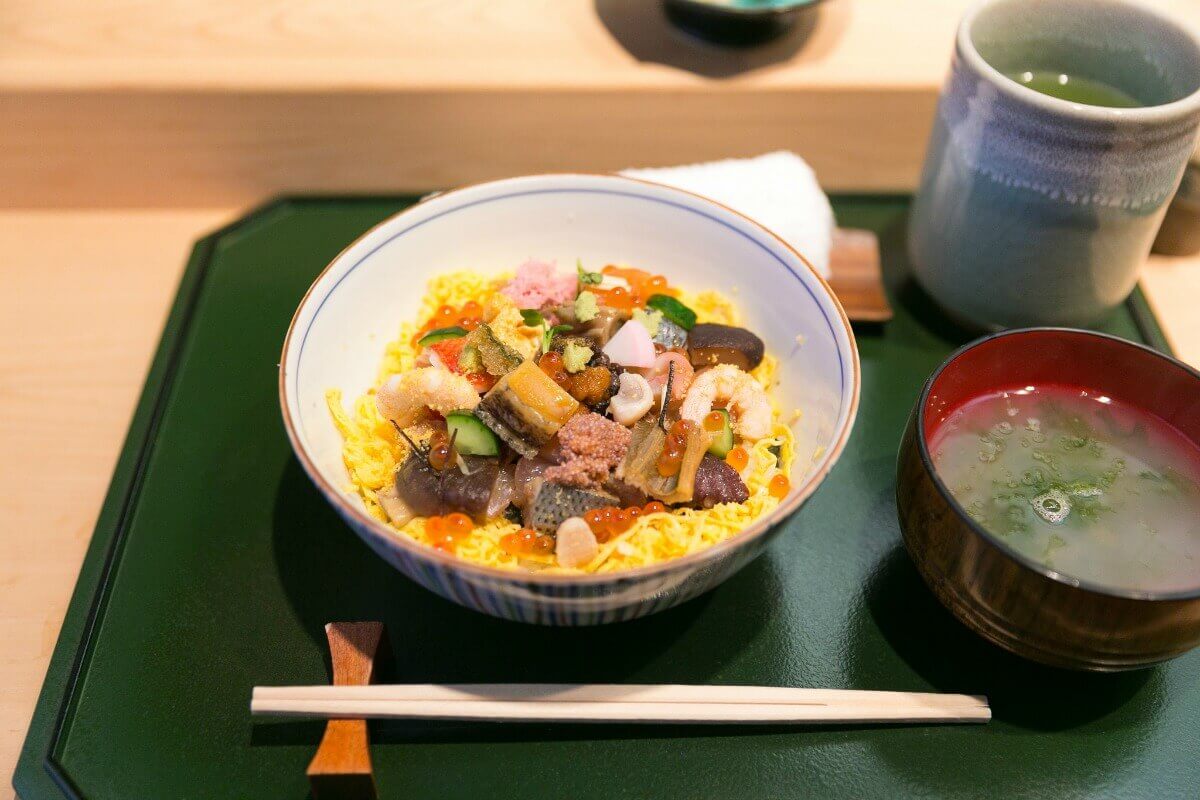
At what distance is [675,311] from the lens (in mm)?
1815

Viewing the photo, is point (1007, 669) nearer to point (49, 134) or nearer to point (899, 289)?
point (899, 289)

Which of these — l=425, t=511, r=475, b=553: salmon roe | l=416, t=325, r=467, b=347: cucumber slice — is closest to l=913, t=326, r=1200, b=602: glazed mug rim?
l=425, t=511, r=475, b=553: salmon roe

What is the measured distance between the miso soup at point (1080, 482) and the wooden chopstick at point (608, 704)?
11.6 inches

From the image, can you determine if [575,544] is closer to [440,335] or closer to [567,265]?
[440,335]

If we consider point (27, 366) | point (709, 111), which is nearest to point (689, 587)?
point (709, 111)

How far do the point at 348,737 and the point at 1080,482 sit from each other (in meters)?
1.26

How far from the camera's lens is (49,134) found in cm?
240

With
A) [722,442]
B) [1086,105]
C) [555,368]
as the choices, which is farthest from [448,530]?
[1086,105]

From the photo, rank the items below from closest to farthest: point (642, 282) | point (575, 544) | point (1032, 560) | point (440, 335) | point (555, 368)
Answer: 1. point (1032, 560)
2. point (575, 544)
3. point (555, 368)
4. point (440, 335)
5. point (642, 282)

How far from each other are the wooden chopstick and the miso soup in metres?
0.30

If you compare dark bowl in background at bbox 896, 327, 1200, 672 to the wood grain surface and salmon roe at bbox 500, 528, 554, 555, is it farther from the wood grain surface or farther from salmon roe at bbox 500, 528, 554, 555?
the wood grain surface

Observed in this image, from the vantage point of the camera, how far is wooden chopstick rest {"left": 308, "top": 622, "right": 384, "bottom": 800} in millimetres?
1309

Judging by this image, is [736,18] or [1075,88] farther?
[736,18]

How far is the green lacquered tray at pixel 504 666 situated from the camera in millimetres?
1398
